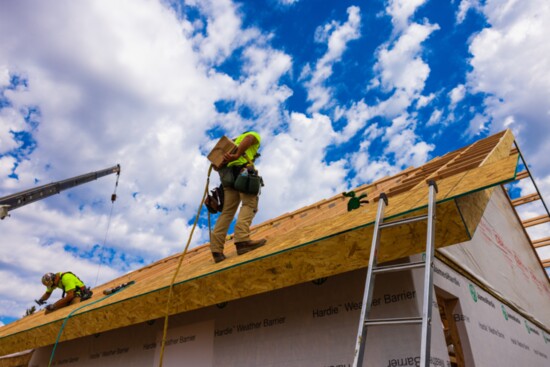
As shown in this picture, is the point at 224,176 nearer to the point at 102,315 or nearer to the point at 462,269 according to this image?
the point at 102,315

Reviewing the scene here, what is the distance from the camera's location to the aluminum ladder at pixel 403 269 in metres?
2.13

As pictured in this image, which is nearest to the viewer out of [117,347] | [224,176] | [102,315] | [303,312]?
[303,312]

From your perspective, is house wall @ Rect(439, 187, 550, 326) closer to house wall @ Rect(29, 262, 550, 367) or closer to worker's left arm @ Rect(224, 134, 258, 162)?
house wall @ Rect(29, 262, 550, 367)

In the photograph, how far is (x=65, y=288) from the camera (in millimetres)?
7668

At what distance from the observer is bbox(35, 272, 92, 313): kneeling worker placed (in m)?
7.33

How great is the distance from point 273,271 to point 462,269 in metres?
2.17

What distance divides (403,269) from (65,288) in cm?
723

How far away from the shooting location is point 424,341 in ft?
6.73

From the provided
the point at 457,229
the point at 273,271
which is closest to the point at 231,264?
the point at 273,271

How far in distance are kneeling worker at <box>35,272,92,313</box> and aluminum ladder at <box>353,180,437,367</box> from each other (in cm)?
670

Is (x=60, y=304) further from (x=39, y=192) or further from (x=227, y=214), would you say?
(x=39, y=192)

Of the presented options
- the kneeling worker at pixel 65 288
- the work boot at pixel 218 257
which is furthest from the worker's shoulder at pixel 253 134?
the kneeling worker at pixel 65 288

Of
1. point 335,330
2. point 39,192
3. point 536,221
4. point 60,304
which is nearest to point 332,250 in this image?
point 335,330

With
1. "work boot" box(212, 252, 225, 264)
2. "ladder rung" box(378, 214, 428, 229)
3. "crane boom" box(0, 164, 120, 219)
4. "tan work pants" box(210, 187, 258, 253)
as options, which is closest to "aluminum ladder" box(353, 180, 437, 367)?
"ladder rung" box(378, 214, 428, 229)
